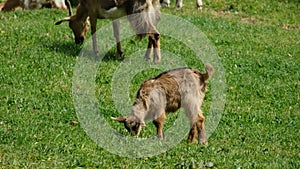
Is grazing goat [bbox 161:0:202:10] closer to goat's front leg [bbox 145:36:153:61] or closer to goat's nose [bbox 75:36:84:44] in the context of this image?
goat's nose [bbox 75:36:84:44]

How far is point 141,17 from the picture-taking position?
13.3 metres

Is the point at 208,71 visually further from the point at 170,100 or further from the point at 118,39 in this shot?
the point at 118,39

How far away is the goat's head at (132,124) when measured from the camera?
28.1 feet

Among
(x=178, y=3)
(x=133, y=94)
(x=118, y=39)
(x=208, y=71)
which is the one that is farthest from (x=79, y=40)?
(x=178, y=3)

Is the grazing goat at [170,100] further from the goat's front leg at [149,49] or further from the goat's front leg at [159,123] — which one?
the goat's front leg at [149,49]

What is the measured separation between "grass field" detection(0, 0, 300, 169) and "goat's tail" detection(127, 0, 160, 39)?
0.77 metres

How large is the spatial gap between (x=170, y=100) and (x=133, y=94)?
2530 mm

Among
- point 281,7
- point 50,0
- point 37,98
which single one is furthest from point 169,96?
point 281,7

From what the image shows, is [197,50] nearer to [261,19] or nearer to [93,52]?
[93,52]

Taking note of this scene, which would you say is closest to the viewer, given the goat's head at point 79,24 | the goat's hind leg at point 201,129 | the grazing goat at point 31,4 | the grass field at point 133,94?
the grass field at point 133,94

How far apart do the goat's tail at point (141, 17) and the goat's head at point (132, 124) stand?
481 cm

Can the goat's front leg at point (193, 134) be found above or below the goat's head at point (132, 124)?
below

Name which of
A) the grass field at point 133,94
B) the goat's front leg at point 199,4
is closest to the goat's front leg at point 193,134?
the grass field at point 133,94

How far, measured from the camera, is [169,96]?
8.94 m
